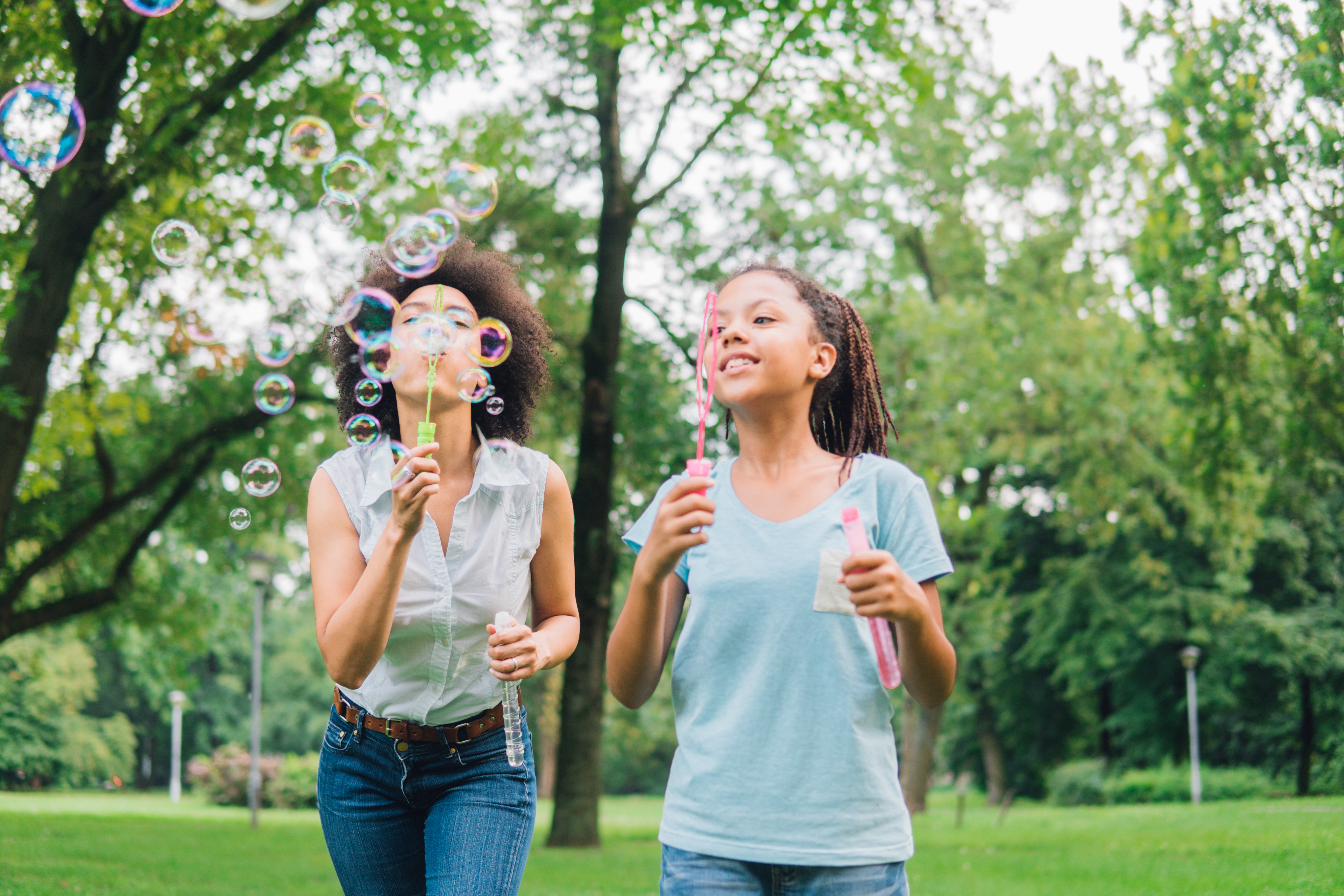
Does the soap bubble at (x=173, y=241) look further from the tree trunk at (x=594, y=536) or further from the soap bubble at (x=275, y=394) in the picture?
the tree trunk at (x=594, y=536)

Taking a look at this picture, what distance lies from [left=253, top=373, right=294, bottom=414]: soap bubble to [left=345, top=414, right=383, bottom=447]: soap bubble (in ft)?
5.17

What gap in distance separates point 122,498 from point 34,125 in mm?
9452

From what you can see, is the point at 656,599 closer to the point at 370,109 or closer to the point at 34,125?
the point at 370,109

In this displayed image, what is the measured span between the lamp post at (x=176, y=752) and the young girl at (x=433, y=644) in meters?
33.6

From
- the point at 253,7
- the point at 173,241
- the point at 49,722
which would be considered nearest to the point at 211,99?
the point at 173,241

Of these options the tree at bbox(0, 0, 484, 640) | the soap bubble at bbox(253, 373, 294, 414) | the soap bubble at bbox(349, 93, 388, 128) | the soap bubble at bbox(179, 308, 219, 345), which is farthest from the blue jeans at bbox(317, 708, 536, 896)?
the tree at bbox(0, 0, 484, 640)

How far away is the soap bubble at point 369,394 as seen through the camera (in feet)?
9.91

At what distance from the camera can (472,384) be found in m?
2.75

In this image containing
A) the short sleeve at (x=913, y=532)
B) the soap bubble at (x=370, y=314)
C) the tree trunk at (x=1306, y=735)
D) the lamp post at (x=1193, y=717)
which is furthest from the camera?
the lamp post at (x=1193, y=717)

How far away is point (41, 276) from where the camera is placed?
919 centimetres

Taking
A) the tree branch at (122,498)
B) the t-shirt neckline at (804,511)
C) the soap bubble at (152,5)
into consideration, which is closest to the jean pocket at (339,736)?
the t-shirt neckline at (804,511)

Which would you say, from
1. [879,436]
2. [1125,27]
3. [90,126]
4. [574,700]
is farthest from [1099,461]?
[879,436]

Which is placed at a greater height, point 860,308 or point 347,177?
point 860,308

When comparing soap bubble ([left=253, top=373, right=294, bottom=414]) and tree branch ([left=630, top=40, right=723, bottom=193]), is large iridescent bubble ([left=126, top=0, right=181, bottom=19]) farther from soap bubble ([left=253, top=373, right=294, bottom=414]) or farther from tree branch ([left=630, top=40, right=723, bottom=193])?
tree branch ([left=630, top=40, right=723, bottom=193])
